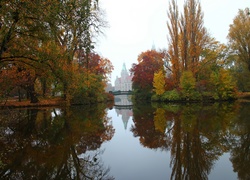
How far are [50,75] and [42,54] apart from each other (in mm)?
951

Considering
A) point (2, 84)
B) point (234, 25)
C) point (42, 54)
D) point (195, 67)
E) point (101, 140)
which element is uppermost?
point (234, 25)

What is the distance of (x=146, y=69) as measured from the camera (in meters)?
37.3

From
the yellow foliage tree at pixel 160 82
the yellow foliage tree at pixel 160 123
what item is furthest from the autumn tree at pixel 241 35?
→ the yellow foliage tree at pixel 160 123

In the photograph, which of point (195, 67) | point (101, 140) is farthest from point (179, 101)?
point (101, 140)

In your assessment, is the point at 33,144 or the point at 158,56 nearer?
the point at 33,144

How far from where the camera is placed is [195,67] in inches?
1094

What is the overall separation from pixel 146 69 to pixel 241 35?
15434 mm

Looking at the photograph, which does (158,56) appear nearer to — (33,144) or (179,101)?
(179,101)

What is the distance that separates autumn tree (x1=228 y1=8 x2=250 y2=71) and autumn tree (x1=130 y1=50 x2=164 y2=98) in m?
11.5

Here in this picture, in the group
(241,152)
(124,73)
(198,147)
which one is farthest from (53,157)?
(124,73)

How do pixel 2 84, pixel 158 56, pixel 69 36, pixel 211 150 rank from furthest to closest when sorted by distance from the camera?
pixel 158 56 < pixel 2 84 < pixel 69 36 < pixel 211 150

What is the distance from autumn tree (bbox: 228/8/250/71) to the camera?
30078 millimetres

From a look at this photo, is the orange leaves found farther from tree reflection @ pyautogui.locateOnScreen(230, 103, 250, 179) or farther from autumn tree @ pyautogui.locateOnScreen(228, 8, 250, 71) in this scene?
tree reflection @ pyautogui.locateOnScreen(230, 103, 250, 179)

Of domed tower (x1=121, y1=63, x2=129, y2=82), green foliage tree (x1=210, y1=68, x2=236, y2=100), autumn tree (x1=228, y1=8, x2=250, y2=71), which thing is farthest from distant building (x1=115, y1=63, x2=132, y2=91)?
green foliage tree (x1=210, y1=68, x2=236, y2=100)
